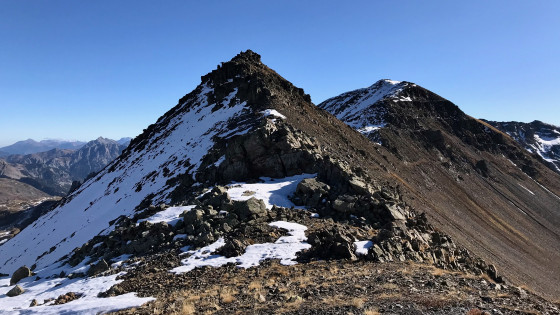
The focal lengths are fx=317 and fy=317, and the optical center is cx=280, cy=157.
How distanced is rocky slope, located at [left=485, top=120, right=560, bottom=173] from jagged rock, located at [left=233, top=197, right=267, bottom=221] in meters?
176

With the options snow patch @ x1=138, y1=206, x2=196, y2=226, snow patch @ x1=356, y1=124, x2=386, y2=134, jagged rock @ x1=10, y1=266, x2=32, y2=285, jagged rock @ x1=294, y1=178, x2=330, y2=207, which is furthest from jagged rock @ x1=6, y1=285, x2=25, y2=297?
snow patch @ x1=356, y1=124, x2=386, y2=134

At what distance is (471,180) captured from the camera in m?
78.1

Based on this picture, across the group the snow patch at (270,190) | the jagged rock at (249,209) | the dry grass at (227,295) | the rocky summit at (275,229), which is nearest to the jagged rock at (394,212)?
the rocky summit at (275,229)

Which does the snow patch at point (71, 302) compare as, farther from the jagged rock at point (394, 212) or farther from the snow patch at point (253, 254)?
the jagged rock at point (394, 212)

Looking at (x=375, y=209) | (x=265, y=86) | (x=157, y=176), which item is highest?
(x=265, y=86)

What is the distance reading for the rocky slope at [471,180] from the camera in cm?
4625

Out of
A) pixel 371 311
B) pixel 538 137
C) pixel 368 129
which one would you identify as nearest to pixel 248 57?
pixel 368 129

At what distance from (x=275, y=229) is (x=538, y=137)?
224881mm

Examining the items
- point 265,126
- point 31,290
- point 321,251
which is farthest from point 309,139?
point 31,290

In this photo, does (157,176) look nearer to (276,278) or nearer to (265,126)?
(265,126)

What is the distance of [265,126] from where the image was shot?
35.9m

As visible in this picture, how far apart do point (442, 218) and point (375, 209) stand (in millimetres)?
26233

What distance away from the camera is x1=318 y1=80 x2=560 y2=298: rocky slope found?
4625cm

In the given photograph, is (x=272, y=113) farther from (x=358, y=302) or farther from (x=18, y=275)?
(x=358, y=302)
